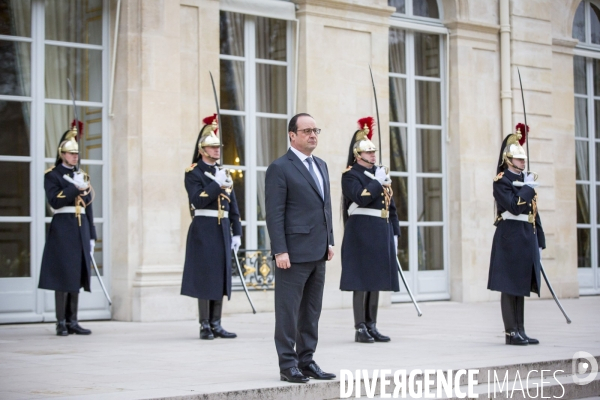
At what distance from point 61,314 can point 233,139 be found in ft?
12.6

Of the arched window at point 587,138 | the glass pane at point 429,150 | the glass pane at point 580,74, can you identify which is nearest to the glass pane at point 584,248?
the arched window at point 587,138

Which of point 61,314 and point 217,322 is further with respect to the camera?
point 61,314

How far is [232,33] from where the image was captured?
1229cm

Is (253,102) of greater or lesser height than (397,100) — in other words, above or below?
below

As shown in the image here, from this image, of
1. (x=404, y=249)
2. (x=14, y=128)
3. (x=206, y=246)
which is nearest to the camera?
(x=206, y=246)

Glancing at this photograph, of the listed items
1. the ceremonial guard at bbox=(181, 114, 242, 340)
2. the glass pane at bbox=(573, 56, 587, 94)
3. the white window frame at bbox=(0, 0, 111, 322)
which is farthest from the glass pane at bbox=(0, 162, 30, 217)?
the glass pane at bbox=(573, 56, 587, 94)

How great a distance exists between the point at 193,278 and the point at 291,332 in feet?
10.0

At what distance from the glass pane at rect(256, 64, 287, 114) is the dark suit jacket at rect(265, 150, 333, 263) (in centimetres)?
648

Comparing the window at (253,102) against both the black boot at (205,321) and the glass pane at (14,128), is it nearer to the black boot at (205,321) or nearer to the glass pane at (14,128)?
the glass pane at (14,128)

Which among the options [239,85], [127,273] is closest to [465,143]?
[239,85]

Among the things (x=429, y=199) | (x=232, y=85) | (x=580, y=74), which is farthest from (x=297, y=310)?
(x=580, y=74)

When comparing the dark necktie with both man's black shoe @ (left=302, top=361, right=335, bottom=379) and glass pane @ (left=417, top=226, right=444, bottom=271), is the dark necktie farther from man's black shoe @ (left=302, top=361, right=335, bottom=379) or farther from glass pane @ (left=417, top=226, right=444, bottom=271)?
glass pane @ (left=417, top=226, right=444, bottom=271)

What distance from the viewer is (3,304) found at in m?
10.3

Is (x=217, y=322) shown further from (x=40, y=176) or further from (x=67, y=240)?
(x=40, y=176)
